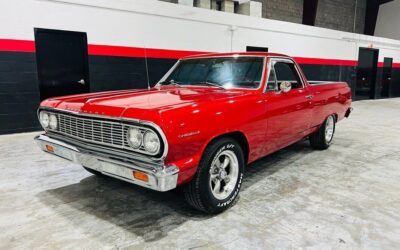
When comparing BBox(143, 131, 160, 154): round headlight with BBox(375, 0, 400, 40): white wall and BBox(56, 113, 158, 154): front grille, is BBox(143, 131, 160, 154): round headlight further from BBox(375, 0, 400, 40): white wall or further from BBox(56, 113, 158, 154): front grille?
BBox(375, 0, 400, 40): white wall

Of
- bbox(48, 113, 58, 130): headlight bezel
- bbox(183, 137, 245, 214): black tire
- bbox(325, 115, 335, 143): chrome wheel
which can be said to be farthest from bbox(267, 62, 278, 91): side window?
bbox(48, 113, 58, 130): headlight bezel

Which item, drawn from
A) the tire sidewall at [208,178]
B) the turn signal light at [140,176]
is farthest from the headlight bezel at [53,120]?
the tire sidewall at [208,178]

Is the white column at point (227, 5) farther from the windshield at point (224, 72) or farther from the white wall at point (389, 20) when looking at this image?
the white wall at point (389, 20)

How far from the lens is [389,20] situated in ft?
55.9

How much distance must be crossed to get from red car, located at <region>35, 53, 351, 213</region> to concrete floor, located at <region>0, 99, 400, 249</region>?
33cm

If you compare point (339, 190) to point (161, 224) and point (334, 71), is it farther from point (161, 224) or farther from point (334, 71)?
point (334, 71)

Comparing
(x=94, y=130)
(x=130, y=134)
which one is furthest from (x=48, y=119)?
(x=130, y=134)

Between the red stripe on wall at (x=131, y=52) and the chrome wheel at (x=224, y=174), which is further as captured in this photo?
the red stripe on wall at (x=131, y=52)

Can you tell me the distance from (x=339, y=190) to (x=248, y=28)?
24.0 feet

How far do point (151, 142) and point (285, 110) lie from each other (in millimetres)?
1866

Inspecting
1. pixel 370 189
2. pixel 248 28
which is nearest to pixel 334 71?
pixel 248 28

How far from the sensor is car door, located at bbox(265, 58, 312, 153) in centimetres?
323

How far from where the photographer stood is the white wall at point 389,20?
1675 cm

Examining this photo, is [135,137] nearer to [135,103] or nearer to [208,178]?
[135,103]
